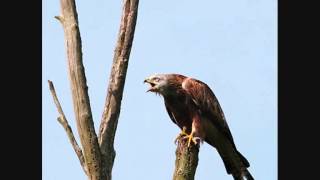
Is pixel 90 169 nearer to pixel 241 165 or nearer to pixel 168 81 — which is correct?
pixel 168 81

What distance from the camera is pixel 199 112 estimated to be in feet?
32.2

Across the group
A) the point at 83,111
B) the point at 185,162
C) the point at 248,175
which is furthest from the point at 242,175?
the point at 83,111

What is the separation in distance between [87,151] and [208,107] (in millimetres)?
3361

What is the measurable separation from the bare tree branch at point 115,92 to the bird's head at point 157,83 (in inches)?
81.1

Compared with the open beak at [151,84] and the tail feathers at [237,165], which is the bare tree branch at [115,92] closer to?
the open beak at [151,84]

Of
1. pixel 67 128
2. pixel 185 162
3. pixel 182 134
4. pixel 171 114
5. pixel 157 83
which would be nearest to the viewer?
pixel 185 162

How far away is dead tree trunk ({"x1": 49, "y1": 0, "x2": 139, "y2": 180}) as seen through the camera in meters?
6.89

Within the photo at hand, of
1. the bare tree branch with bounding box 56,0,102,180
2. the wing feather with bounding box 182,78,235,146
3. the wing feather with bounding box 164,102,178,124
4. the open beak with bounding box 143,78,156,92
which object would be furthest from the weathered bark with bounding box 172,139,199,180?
the wing feather with bounding box 164,102,178,124

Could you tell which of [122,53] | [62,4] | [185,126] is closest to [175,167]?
[122,53]

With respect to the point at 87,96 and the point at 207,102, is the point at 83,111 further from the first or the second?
the point at 207,102

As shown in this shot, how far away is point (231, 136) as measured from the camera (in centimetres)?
1012

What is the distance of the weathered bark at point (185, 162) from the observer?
678 centimetres

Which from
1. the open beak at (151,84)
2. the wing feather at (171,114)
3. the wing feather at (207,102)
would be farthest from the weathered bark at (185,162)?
the wing feather at (171,114)

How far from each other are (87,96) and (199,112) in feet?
10.6
